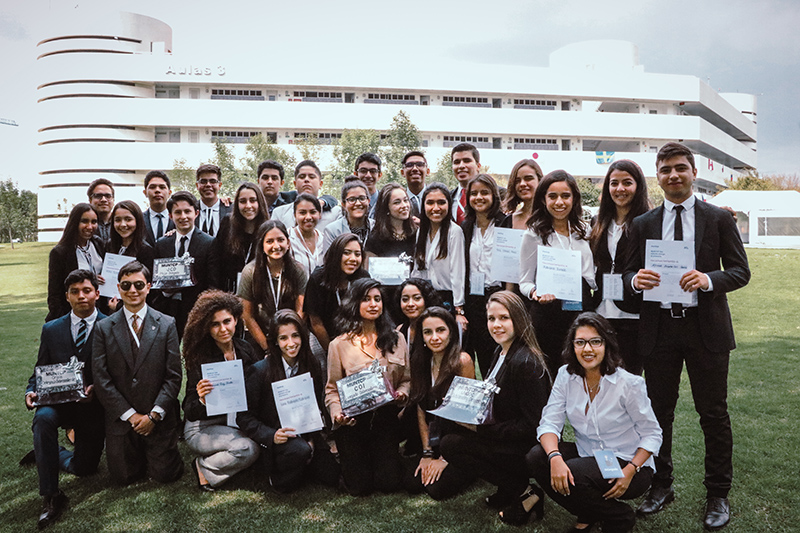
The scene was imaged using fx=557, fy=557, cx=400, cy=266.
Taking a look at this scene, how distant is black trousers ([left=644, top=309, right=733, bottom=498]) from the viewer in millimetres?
3604

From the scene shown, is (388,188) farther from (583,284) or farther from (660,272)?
(660,272)

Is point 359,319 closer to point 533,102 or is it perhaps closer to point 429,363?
point 429,363

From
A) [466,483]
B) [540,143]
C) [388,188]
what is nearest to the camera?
[466,483]

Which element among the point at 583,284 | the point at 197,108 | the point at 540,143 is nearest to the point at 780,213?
the point at 540,143

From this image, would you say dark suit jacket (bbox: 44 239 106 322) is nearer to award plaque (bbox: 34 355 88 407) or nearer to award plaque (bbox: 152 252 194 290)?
award plaque (bbox: 152 252 194 290)

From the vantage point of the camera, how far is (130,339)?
445 cm

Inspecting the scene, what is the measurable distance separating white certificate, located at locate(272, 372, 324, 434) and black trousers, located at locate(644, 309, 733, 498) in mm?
2429

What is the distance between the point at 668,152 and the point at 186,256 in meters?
4.22

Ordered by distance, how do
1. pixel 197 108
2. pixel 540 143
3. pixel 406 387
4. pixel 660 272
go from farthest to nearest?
pixel 540 143 < pixel 197 108 < pixel 406 387 < pixel 660 272

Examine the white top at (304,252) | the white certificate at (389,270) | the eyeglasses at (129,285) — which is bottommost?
the eyeglasses at (129,285)

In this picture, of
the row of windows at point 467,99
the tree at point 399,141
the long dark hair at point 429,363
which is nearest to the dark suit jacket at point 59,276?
the long dark hair at point 429,363

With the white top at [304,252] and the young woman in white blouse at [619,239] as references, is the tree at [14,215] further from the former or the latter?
the young woman in white blouse at [619,239]

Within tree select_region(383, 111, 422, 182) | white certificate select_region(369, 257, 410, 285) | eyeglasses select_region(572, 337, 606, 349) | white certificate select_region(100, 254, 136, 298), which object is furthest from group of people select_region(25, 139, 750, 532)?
tree select_region(383, 111, 422, 182)

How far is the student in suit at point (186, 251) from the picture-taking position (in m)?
5.44
